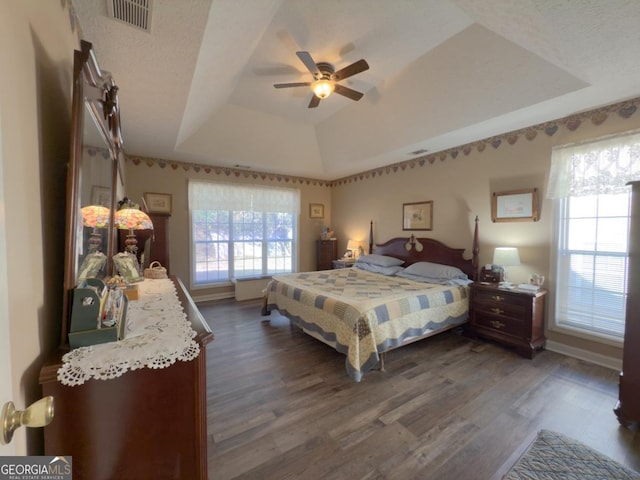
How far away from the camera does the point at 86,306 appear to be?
948 millimetres

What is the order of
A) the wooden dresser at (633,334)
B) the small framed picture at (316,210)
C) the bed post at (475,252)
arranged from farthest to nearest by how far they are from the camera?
the small framed picture at (316,210) → the bed post at (475,252) → the wooden dresser at (633,334)

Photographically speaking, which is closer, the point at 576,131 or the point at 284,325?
the point at 576,131

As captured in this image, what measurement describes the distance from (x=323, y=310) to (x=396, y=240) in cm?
250

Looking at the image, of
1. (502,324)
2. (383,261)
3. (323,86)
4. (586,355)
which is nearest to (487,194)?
(502,324)

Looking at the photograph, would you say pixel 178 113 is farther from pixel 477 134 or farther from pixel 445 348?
pixel 445 348

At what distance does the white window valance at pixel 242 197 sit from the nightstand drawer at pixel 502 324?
3907 mm

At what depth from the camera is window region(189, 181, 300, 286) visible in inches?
194

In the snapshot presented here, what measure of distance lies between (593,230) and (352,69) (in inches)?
115

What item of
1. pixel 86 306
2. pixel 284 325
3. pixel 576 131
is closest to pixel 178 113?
pixel 86 306

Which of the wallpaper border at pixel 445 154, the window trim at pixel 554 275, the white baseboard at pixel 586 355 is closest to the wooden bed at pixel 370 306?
the window trim at pixel 554 275

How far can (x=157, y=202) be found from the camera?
4496 mm

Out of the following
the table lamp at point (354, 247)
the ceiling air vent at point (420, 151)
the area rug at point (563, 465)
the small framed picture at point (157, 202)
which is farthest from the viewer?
the table lamp at point (354, 247)

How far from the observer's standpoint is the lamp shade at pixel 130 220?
204cm

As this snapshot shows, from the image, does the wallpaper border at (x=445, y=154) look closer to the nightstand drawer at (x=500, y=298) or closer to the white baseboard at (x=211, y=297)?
the nightstand drawer at (x=500, y=298)
